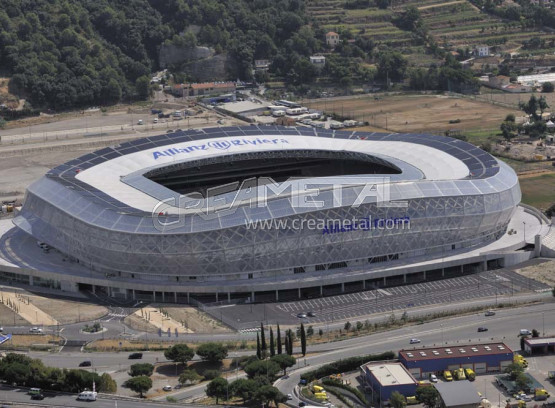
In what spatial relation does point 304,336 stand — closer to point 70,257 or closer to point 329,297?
point 329,297

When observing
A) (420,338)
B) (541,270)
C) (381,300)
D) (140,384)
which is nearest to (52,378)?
(140,384)

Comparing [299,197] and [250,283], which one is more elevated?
[299,197]

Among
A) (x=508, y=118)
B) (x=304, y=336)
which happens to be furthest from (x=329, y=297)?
(x=508, y=118)

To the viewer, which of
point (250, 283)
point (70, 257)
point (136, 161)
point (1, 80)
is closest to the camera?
point (250, 283)

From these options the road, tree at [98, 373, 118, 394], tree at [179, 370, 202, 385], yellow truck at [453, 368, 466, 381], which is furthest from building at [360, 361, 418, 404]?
tree at [98, 373, 118, 394]

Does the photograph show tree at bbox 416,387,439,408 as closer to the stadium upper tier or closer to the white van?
the white van

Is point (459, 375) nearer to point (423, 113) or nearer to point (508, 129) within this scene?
point (508, 129)
